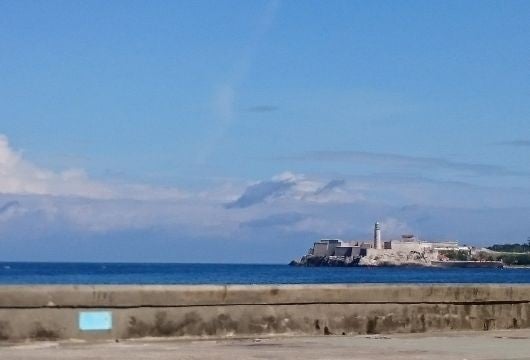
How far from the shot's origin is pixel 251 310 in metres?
12.2

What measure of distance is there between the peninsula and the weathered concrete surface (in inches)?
5774

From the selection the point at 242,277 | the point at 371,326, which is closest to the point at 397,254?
the point at 242,277

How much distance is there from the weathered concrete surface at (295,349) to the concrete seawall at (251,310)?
19cm

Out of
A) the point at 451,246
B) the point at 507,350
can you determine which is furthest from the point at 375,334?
the point at 451,246

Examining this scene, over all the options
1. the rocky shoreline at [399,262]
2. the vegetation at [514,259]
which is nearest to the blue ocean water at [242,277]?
the rocky shoreline at [399,262]

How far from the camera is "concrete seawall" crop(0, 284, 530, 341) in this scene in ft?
37.0

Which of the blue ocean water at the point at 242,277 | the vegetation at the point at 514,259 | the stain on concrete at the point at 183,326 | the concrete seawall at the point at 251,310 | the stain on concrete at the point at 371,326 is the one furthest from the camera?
the vegetation at the point at 514,259

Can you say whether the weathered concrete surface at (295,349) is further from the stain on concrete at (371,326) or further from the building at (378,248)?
the building at (378,248)

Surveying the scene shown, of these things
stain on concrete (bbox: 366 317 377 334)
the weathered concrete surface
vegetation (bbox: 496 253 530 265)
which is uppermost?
vegetation (bbox: 496 253 530 265)

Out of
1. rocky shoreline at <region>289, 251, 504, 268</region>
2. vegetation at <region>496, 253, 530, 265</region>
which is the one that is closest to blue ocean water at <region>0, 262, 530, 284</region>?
rocky shoreline at <region>289, 251, 504, 268</region>

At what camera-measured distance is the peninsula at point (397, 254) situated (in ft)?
528

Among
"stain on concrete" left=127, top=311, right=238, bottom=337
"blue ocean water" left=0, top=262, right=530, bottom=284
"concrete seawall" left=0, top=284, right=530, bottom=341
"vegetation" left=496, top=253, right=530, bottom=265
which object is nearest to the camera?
"concrete seawall" left=0, top=284, right=530, bottom=341

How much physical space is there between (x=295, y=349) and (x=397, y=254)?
153 m

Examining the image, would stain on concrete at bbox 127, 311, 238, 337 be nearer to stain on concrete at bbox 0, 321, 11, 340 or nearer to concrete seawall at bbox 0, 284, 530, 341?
concrete seawall at bbox 0, 284, 530, 341
